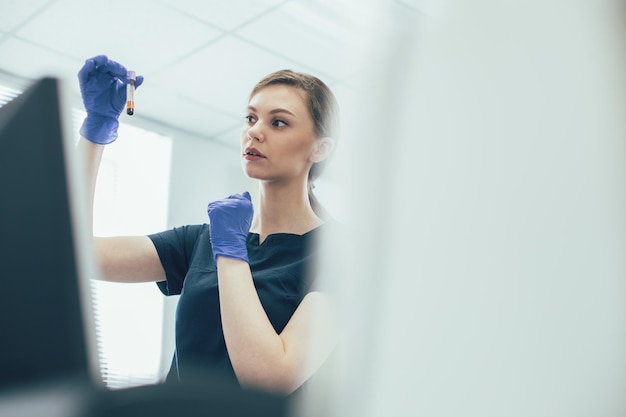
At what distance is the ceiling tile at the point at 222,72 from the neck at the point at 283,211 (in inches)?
92.6

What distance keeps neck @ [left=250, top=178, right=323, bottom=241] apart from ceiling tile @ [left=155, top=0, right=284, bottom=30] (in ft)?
6.78

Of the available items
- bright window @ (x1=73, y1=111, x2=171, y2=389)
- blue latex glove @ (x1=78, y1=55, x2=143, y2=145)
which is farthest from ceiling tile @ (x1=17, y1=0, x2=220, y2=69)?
blue latex glove @ (x1=78, y1=55, x2=143, y2=145)

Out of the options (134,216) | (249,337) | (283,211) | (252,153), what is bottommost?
(249,337)

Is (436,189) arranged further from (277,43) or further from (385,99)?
(277,43)

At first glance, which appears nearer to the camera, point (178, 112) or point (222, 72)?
point (222, 72)

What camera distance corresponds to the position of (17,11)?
11.4 ft

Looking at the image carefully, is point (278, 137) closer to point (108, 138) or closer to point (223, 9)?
point (108, 138)

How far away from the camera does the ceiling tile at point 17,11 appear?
3410 mm

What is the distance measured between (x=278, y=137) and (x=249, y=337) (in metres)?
0.48

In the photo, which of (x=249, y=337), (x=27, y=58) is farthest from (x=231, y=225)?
(x=27, y=58)

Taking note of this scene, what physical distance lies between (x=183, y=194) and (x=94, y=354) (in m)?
4.52

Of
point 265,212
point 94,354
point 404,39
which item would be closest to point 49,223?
point 94,354

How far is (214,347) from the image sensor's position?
1303mm

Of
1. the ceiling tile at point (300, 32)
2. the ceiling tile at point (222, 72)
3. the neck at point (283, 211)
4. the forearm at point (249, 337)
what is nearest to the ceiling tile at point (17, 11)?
the ceiling tile at point (222, 72)
